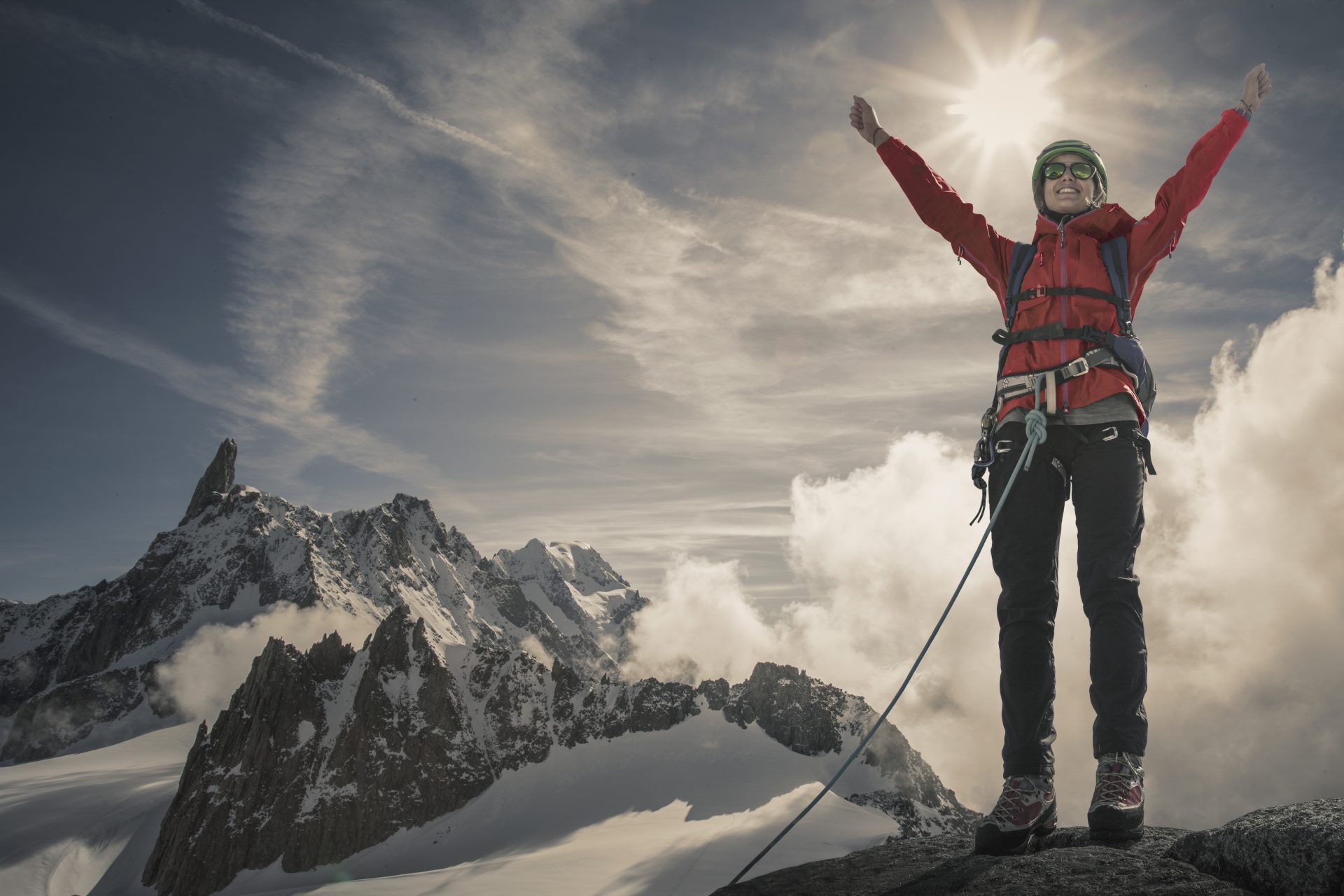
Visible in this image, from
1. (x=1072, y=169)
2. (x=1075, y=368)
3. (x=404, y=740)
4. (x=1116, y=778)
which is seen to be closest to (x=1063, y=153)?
(x=1072, y=169)

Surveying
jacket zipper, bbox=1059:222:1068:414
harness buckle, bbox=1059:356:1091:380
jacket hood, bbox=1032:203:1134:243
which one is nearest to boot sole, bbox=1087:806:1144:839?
harness buckle, bbox=1059:356:1091:380

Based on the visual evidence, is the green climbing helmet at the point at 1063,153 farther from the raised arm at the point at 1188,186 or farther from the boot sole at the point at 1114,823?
the boot sole at the point at 1114,823

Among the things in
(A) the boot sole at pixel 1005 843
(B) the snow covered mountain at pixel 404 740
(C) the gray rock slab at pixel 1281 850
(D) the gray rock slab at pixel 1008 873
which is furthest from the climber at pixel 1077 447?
(B) the snow covered mountain at pixel 404 740

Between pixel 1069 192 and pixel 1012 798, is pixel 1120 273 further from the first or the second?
pixel 1012 798

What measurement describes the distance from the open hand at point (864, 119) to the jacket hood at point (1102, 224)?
190 cm

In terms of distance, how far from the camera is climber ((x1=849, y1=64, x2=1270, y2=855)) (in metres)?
4.97

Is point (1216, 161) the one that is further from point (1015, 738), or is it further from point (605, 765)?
point (605, 765)

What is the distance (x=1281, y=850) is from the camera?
338 centimetres

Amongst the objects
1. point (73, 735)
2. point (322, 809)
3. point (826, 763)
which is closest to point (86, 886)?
point (322, 809)

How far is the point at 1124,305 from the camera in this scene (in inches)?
230

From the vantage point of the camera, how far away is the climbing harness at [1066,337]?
559 cm

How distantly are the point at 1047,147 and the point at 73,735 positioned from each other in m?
259

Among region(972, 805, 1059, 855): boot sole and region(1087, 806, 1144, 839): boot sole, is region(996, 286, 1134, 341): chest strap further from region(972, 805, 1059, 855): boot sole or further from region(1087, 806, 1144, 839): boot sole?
region(972, 805, 1059, 855): boot sole

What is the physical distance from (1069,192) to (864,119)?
6.46ft
